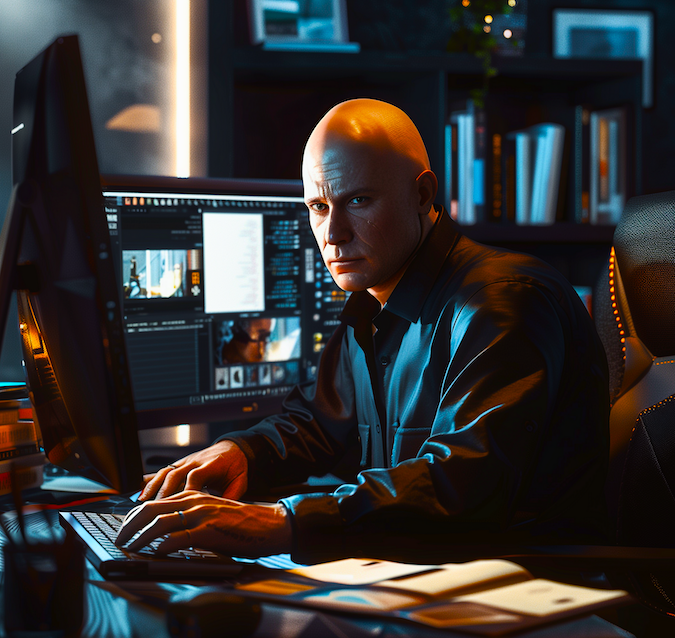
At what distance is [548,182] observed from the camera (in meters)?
1.92

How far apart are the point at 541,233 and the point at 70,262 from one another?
137cm

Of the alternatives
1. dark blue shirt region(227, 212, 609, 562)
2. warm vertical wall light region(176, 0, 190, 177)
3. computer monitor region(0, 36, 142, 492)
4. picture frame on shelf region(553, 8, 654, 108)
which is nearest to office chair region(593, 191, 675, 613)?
dark blue shirt region(227, 212, 609, 562)

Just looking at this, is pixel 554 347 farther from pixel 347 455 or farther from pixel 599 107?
pixel 599 107

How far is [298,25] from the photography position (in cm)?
171

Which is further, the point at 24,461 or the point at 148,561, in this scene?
the point at 24,461

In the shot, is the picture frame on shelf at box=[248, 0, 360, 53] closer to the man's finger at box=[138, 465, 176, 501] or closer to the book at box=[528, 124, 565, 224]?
the book at box=[528, 124, 565, 224]

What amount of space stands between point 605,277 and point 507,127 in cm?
109

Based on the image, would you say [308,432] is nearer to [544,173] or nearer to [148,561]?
[148,561]

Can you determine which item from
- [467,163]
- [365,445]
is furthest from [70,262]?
[467,163]

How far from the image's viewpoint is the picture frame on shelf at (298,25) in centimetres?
167

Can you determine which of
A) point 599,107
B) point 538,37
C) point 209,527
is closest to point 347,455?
point 209,527

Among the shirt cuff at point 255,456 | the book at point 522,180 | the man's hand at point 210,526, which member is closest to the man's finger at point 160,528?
the man's hand at point 210,526

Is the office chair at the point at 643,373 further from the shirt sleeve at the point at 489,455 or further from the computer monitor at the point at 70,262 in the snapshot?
the computer monitor at the point at 70,262

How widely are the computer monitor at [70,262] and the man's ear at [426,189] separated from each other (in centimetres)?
51
